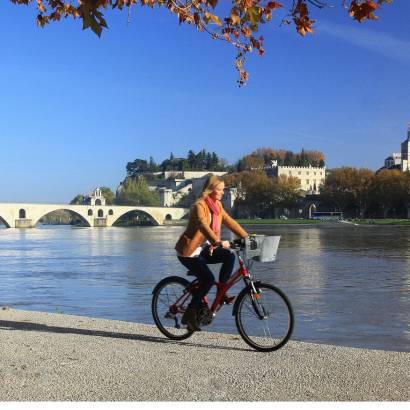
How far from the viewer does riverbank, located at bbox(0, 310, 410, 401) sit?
13.4 feet

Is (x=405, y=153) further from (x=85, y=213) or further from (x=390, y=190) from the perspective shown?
(x=85, y=213)

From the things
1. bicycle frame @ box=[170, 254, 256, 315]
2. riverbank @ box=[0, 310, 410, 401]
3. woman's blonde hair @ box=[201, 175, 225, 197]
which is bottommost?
riverbank @ box=[0, 310, 410, 401]

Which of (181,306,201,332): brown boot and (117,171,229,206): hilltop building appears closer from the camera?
(181,306,201,332): brown boot

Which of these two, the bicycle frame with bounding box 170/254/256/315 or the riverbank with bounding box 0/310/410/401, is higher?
the bicycle frame with bounding box 170/254/256/315

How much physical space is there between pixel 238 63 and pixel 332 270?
1697 centimetres

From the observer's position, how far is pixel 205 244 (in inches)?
237

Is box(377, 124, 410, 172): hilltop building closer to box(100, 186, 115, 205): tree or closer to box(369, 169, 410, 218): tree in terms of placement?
box(369, 169, 410, 218): tree

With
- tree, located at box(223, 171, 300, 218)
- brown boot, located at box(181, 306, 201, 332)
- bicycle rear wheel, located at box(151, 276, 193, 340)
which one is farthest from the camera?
tree, located at box(223, 171, 300, 218)

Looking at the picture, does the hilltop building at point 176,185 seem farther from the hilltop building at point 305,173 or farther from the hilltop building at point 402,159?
the hilltop building at point 402,159

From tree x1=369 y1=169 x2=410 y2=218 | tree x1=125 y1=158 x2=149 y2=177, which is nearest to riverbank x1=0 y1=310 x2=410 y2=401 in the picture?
tree x1=369 y1=169 x2=410 y2=218

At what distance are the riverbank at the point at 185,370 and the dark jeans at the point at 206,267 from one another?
454 millimetres

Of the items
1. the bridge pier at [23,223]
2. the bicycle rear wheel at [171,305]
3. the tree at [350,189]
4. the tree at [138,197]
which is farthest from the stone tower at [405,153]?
the bicycle rear wheel at [171,305]

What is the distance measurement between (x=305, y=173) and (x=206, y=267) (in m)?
146

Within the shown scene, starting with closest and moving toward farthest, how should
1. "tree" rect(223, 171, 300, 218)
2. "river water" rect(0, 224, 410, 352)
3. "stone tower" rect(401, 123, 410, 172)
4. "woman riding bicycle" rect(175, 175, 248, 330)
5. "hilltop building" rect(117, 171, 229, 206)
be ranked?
1. "woman riding bicycle" rect(175, 175, 248, 330)
2. "river water" rect(0, 224, 410, 352)
3. "tree" rect(223, 171, 300, 218)
4. "stone tower" rect(401, 123, 410, 172)
5. "hilltop building" rect(117, 171, 229, 206)
